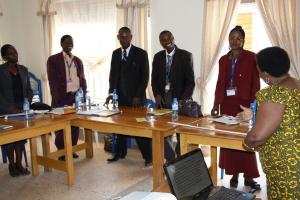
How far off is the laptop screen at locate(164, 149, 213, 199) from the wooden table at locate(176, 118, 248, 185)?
2.68ft

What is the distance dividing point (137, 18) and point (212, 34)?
1230 mm

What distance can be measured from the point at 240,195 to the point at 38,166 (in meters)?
3.09

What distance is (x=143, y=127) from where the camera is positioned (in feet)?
10.2

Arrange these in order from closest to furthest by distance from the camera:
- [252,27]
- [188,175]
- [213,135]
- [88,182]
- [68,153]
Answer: [188,175] < [213,135] < [68,153] < [88,182] < [252,27]

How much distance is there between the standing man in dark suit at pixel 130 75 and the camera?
14.1ft

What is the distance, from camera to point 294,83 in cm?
195

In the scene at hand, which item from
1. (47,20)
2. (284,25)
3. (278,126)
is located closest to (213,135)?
(278,126)

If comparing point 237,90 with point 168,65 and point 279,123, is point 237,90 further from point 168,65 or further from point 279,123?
point 279,123

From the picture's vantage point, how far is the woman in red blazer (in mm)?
3328

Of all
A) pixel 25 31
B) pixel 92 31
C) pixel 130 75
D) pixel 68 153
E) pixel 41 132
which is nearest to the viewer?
pixel 41 132

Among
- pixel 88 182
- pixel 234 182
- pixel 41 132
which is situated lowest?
pixel 88 182

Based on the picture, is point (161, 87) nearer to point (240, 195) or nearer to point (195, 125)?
point (195, 125)

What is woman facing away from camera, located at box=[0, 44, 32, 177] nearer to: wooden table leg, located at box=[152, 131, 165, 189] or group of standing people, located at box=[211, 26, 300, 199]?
wooden table leg, located at box=[152, 131, 165, 189]

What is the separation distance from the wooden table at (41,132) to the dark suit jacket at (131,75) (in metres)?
0.89
